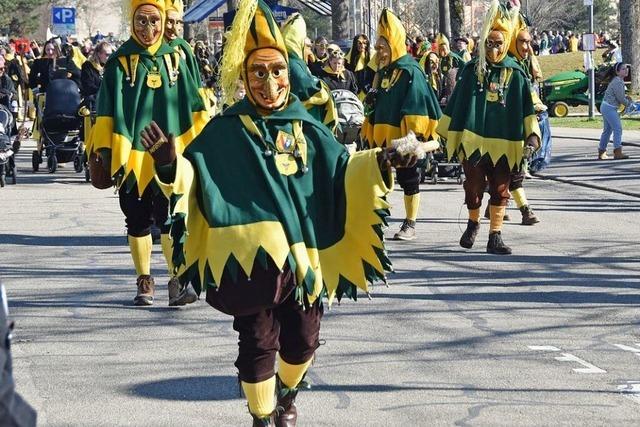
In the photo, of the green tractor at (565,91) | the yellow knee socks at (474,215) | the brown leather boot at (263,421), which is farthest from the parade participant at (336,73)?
the green tractor at (565,91)

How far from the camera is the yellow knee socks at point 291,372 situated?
5.92 metres

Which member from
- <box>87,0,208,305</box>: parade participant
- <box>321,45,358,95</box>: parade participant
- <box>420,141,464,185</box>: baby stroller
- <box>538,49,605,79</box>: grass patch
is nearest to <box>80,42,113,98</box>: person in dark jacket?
<box>321,45,358,95</box>: parade participant

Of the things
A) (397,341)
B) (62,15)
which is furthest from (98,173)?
(62,15)

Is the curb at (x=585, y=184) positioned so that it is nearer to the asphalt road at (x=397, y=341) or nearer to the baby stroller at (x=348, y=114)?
the baby stroller at (x=348, y=114)

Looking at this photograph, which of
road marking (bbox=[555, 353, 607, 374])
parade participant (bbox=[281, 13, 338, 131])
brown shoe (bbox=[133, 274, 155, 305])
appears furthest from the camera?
parade participant (bbox=[281, 13, 338, 131])

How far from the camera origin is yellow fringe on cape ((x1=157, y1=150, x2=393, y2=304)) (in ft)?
18.8

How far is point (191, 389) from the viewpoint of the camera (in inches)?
274

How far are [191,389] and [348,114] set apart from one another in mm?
10352

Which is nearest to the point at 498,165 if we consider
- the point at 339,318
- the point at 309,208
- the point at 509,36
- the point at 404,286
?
the point at 509,36

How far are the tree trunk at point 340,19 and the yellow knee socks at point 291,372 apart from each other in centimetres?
2773

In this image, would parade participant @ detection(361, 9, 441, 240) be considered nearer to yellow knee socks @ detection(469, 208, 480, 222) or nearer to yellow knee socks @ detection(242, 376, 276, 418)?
yellow knee socks @ detection(469, 208, 480, 222)

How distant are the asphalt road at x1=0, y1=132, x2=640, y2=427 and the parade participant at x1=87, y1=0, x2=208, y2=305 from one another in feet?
2.83

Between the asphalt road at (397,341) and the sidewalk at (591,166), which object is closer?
the asphalt road at (397,341)

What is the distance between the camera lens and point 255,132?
5820mm
